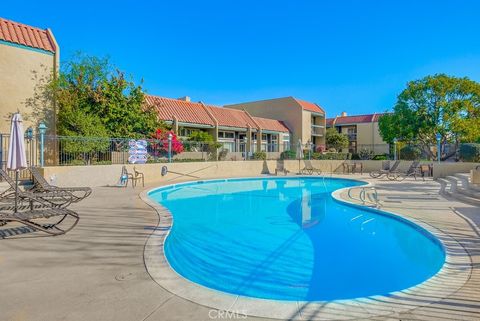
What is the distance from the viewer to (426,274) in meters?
4.70

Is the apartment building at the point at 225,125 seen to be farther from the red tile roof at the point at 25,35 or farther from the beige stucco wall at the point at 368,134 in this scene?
the beige stucco wall at the point at 368,134

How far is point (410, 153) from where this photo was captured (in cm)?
2475

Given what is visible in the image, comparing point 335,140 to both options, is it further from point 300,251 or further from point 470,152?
point 300,251

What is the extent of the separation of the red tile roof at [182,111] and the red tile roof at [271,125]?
20.7 ft

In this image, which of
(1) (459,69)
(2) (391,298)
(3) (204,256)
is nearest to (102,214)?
(3) (204,256)

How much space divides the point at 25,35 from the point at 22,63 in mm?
1758

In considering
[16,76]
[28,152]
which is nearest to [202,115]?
[16,76]

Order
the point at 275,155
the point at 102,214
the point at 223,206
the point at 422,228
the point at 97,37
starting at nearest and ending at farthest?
the point at 422,228 < the point at 102,214 < the point at 223,206 < the point at 97,37 < the point at 275,155

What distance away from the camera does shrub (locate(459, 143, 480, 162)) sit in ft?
59.2

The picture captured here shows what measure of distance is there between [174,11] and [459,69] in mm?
22933

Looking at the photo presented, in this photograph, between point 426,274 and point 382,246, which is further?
point 382,246

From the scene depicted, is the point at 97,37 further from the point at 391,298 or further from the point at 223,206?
the point at 391,298

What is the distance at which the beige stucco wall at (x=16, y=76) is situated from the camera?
14718mm

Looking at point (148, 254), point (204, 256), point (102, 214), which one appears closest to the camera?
point (148, 254)
